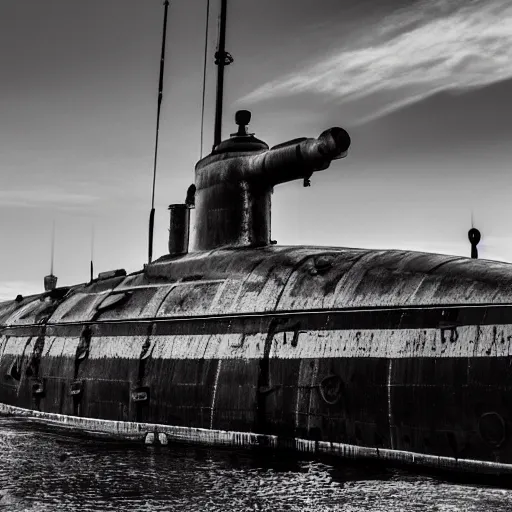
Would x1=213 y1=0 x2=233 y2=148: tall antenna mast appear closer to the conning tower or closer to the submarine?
the submarine

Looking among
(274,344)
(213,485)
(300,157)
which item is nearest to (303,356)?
(274,344)

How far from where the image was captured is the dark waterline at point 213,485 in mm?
9359

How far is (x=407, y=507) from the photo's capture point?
30.0ft

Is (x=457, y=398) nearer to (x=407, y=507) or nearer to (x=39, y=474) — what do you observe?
(x=407, y=507)

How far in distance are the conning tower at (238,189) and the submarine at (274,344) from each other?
0.04 meters

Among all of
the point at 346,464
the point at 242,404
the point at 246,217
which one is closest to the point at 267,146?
the point at 246,217

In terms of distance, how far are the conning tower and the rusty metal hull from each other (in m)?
0.89

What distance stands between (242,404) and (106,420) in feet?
15.2

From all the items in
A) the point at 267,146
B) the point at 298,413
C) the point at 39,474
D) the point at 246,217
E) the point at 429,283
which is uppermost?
the point at 267,146

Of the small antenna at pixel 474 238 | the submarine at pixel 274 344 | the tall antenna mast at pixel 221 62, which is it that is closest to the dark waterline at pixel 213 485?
the submarine at pixel 274 344

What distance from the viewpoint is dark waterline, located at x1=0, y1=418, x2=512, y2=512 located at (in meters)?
9.36

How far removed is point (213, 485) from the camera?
35.5ft

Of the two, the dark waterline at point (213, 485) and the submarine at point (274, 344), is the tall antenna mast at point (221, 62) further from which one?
the dark waterline at point (213, 485)

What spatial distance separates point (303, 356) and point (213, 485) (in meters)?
3.04
